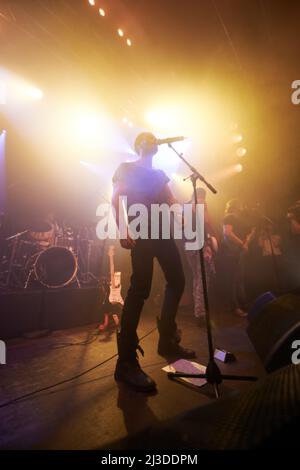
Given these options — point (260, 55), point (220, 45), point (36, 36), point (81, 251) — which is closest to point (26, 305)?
point (81, 251)

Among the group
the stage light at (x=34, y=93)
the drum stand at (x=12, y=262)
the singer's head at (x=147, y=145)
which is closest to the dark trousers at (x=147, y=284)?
the singer's head at (x=147, y=145)

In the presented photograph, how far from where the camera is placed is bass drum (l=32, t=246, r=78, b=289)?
4.35 meters

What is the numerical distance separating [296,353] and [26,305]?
340cm

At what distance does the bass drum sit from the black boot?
2402 millimetres

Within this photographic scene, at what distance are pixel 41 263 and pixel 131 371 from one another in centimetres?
305

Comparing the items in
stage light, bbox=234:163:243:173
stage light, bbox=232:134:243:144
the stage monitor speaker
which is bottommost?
the stage monitor speaker

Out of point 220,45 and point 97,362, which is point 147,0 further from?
point 97,362

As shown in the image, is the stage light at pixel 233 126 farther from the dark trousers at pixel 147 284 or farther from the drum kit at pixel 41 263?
the dark trousers at pixel 147 284

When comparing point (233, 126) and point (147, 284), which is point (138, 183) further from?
point (233, 126)

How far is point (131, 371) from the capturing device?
2.05 m

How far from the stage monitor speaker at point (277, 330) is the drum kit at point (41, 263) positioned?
310 cm

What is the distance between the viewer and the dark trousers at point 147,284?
7.22 ft

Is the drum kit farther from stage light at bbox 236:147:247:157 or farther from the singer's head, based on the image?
stage light at bbox 236:147:247:157

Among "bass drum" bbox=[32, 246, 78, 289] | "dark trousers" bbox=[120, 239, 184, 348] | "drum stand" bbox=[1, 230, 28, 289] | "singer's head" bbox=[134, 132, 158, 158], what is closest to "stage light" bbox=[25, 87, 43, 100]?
"drum stand" bbox=[1, 230, 28, 289]
